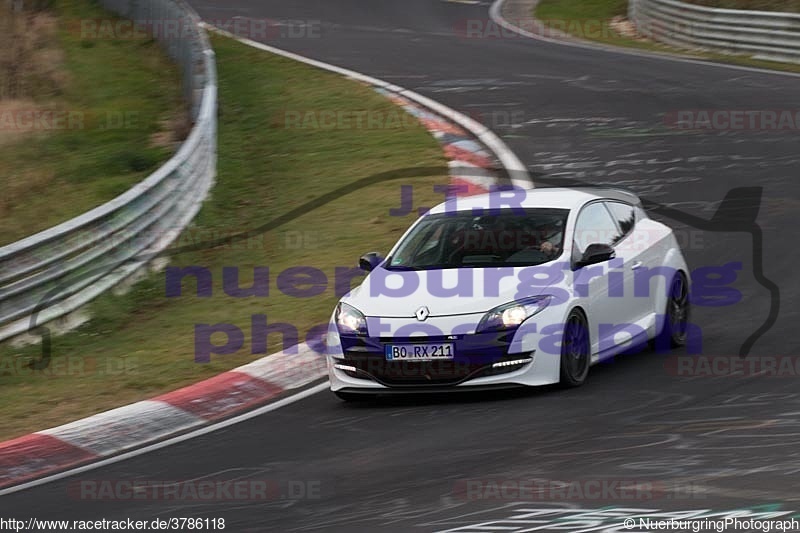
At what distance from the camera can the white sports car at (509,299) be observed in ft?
31.0

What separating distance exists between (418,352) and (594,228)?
2.12 metres

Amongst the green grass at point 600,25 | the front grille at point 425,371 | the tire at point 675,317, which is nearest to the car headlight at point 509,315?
the front grille at point 425,371

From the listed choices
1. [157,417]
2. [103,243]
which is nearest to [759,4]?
[103,243]

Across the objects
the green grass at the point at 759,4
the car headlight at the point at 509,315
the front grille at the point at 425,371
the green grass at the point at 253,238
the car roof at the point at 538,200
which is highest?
the car roof at the point at 538,200

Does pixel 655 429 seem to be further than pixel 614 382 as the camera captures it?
No

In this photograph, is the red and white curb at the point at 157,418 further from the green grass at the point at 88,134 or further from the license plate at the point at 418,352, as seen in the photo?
the green grass at the point at 88,134

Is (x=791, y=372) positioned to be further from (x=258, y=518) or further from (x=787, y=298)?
(x=258, y=518)

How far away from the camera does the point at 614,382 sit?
9.90m

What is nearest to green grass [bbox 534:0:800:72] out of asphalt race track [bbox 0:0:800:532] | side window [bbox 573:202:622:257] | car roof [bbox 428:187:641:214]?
asphalt race track [bbox 0:0:800:532]

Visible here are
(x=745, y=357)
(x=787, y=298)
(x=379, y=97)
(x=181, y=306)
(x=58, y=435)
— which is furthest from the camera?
(x=379, y=97)

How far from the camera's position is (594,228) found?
10820 millimetres

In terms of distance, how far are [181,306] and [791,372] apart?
6439 mm

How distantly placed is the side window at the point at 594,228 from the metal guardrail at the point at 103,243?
5101mm

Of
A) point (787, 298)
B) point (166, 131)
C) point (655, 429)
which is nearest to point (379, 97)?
point (166, 131)
